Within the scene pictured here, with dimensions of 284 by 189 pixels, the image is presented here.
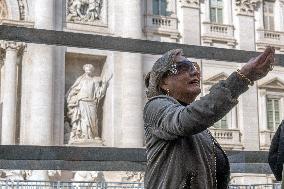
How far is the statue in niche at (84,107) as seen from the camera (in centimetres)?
1789

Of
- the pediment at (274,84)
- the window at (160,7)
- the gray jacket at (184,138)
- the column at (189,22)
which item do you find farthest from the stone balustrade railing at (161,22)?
the gray jacket at (184,138)

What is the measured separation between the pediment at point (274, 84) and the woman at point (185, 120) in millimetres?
19755

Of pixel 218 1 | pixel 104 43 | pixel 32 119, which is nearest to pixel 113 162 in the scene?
pixel 104 43

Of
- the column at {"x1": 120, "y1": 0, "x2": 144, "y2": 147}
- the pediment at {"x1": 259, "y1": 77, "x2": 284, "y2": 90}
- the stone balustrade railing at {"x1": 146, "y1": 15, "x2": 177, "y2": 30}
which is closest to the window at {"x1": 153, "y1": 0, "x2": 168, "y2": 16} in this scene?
the stone balustrade railing at {"x1": 146, "y1": 15, "x2": 177, "y2": 30}

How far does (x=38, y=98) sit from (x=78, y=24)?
3225 mm

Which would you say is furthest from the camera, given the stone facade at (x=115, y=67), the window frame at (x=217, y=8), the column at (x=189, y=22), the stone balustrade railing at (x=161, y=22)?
the window frame at (x=217, y=8)

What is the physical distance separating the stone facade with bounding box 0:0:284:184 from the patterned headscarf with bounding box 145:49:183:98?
574 inches

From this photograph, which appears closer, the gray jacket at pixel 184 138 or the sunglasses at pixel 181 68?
the gray jacket at pixel 184 138

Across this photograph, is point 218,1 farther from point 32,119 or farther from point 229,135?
point 32,119

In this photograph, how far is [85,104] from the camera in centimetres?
1809

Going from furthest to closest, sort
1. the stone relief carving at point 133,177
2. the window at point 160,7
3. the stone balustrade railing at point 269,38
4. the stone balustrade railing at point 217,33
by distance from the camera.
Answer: the stone balustrade railing at point 269,38 → the stone balustrade railing at point 217,33 → the window at point 160,7 → the stone relief carving at point 133,177

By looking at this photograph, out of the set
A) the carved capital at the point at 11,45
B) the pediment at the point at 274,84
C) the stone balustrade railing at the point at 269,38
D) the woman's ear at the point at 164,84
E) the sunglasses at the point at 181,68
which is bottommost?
the woman's ear at the point at 164,84

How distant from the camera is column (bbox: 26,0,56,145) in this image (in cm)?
1694

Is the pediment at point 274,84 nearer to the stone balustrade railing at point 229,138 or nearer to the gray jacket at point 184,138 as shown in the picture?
the stone balustrade railing at point 229,138
